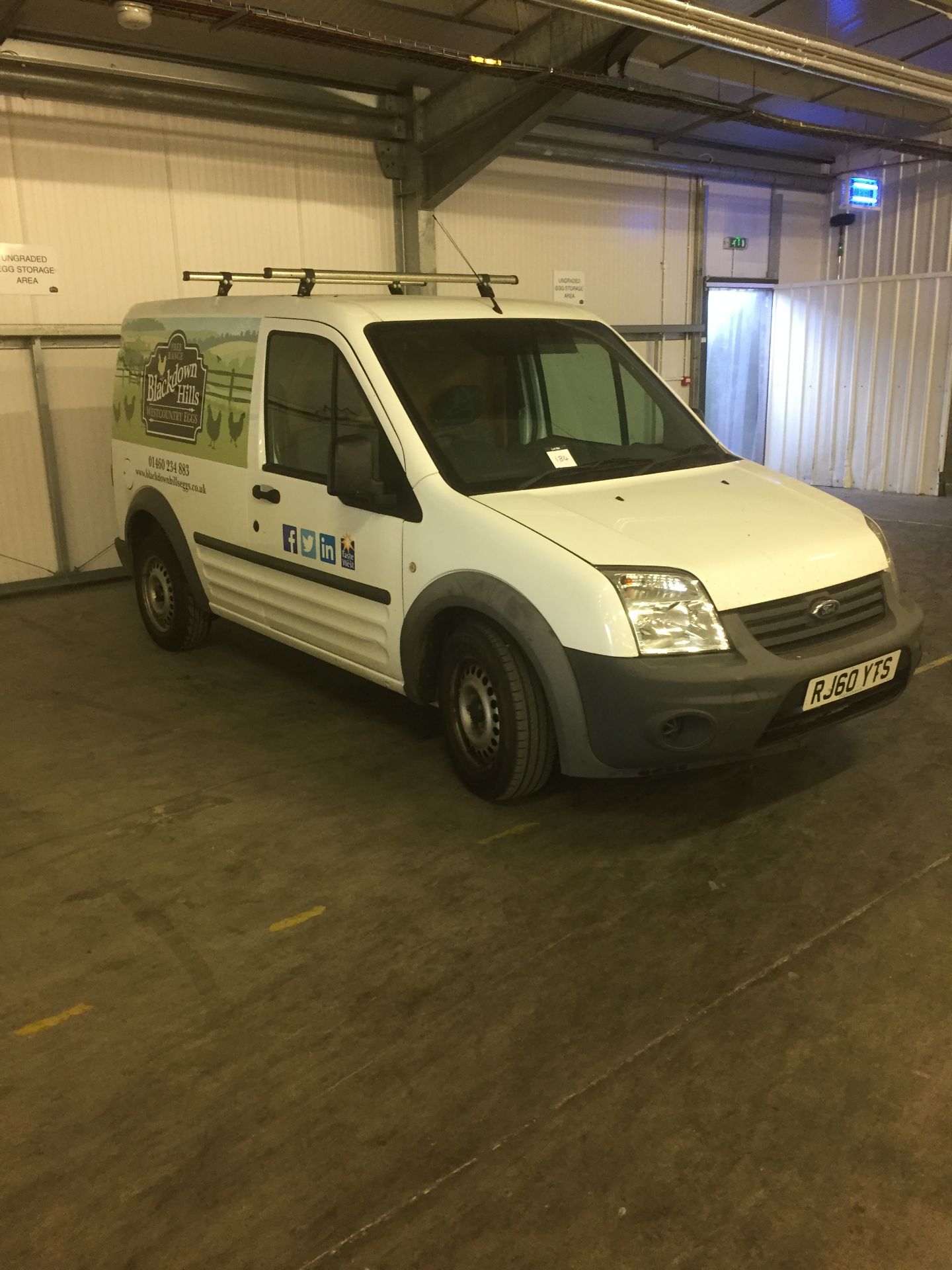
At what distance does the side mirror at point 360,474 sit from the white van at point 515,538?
0.01 meters

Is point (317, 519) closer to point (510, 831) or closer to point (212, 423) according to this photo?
point (212, 423)

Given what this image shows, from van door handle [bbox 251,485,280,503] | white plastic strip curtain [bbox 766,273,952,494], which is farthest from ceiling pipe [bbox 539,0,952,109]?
white plastic strip curtain [bbox 766,273,952,494]

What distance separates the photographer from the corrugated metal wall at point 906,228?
33.9 ft

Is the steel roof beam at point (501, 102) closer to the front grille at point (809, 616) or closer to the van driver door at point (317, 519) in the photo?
the van driver door at point (317, 519)

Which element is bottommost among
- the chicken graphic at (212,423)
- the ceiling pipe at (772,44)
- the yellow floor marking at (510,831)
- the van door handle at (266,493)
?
the yellow floor marking at (510,831)

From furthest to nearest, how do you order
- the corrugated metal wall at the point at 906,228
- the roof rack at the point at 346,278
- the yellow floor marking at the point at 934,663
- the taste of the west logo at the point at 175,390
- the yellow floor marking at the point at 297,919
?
1. the corrugated metal wall at the point at 906,228
2. the yellow floor marking at the point at 934,663
3. the taste of the west logo at the point at 175,390
4. the roof rack at the point at 346,278
5. the yellow floor marking at the point at 297,919

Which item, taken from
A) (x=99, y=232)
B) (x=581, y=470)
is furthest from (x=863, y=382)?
(x=581, y=470)

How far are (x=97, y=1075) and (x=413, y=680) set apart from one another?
5.98 feet

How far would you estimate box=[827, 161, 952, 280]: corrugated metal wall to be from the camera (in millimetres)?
10328

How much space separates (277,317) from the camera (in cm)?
435

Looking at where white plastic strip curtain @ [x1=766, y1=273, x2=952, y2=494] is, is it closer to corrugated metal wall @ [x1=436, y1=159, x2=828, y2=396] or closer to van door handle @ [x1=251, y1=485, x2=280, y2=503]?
corrugated metal wall @ [x1=436, y1=159, x2=828, y2=396]

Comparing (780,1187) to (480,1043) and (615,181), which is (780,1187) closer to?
(480,1043)

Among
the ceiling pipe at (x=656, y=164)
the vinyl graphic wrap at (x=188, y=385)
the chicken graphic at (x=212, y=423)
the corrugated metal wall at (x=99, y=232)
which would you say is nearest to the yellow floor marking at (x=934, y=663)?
the vinyl graphic wrap at (x=188, y=385)

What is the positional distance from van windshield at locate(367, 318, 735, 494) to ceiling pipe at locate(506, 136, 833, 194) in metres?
4.52
